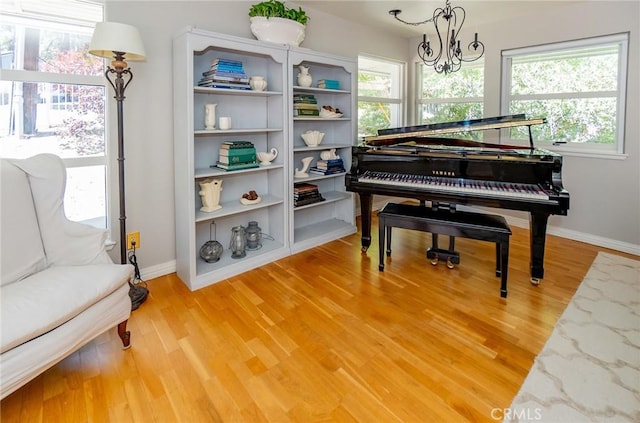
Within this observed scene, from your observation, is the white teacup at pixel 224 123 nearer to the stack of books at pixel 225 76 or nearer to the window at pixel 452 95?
the stack of books at pixel 225 76

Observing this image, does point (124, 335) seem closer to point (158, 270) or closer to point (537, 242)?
point (158, 270)

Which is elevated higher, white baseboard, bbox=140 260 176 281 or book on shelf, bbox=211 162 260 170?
book on shelf, bbox=211 162 260 170

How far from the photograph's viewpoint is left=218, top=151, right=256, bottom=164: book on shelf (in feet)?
9.52

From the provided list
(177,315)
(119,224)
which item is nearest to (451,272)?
(177,315)

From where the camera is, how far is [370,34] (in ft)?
14.3

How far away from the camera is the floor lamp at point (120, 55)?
211 centimetres

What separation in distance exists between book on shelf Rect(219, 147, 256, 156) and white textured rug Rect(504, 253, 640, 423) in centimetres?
237

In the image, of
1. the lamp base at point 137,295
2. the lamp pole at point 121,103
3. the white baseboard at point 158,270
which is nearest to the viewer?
the lamp pole at point 121,103

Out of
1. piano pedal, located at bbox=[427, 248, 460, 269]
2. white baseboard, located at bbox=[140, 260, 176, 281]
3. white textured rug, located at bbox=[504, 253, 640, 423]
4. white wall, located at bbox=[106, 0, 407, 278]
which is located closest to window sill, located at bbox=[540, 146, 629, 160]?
white textured rug, located at bbox=[504, 253, 640, 423]

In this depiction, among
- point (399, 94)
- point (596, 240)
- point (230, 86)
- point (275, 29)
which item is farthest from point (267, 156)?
point (596, 240)

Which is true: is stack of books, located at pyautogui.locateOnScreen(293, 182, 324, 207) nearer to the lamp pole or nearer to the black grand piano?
the black grand piano

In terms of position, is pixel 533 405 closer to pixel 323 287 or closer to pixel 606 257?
pixel 323 287

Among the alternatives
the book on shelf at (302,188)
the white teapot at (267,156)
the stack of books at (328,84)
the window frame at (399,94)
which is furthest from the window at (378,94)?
the white teapot at (267,156)

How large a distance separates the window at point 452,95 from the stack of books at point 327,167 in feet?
6.24
